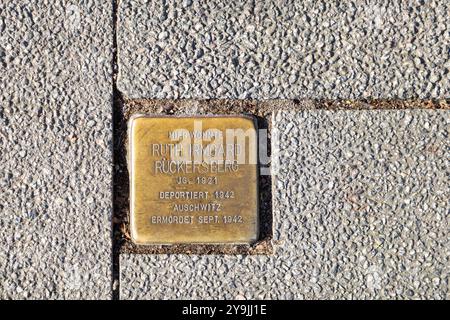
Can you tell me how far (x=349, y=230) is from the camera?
2.11m

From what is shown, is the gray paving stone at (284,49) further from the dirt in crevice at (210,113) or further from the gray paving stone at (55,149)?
the gray paving stone at (55,149)

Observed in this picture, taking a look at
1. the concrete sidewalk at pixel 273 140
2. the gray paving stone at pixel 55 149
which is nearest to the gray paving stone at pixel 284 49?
the concrete sidewalk at pixel 273 140

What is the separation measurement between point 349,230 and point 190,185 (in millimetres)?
663

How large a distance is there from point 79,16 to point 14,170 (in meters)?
0.68

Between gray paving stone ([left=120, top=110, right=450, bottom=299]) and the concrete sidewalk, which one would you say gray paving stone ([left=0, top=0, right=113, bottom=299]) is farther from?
gray paving stone ([left=120, top=110, right=450, bottom=299])

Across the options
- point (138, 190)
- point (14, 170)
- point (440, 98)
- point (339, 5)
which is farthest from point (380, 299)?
point (14, 170)

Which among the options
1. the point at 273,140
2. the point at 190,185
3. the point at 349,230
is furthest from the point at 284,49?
the point at 349,230

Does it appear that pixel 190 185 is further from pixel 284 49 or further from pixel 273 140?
pixel 284 49

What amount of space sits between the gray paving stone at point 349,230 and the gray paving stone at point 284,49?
0.18 metres

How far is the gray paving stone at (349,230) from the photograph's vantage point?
2.10 metres

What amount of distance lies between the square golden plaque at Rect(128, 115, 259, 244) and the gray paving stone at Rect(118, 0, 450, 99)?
0.58 ft

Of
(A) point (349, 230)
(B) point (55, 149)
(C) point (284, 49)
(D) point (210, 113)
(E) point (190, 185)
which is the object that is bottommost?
(A) point (349, 230)

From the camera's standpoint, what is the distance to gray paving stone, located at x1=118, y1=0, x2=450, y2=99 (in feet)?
7.01
